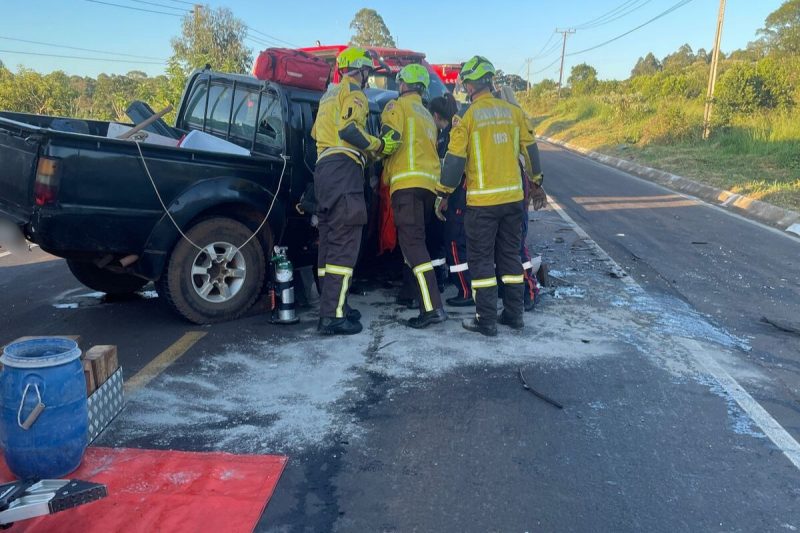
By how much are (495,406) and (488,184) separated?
1943mm

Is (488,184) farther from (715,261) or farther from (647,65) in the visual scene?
(647,65)

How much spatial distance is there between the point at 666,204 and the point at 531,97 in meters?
54.2

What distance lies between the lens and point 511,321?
18.1ft

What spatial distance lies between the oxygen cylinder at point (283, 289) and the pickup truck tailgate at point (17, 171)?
70.2 inches

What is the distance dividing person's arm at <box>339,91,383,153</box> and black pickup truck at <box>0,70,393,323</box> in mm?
687

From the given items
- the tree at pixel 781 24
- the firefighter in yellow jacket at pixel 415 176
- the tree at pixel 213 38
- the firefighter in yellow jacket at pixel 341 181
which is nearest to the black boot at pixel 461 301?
the firefighter in yellow jacket at pixel 415 176

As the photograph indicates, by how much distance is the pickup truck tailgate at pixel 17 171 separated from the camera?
437 centimetres

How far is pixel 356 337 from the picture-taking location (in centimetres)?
523

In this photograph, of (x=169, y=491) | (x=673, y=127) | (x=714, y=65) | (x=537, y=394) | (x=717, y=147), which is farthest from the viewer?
(x=673, y=127)

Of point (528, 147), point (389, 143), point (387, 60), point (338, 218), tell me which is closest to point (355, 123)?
point (389, 143)

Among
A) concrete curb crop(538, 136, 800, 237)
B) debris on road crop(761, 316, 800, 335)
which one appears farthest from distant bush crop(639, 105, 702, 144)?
debris on road crop(761, 316, 800, 335)

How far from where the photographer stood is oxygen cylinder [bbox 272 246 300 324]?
17.6 feet

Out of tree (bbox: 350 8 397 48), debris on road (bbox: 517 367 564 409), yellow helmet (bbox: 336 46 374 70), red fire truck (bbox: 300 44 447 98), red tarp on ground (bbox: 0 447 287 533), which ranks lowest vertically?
red tarp on ground (bbox: 0 447 287 533)

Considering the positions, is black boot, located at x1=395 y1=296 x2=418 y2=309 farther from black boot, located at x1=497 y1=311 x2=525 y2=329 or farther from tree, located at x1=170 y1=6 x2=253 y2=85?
tree, located at x1=170 y1=6 x2=253 y2=85
